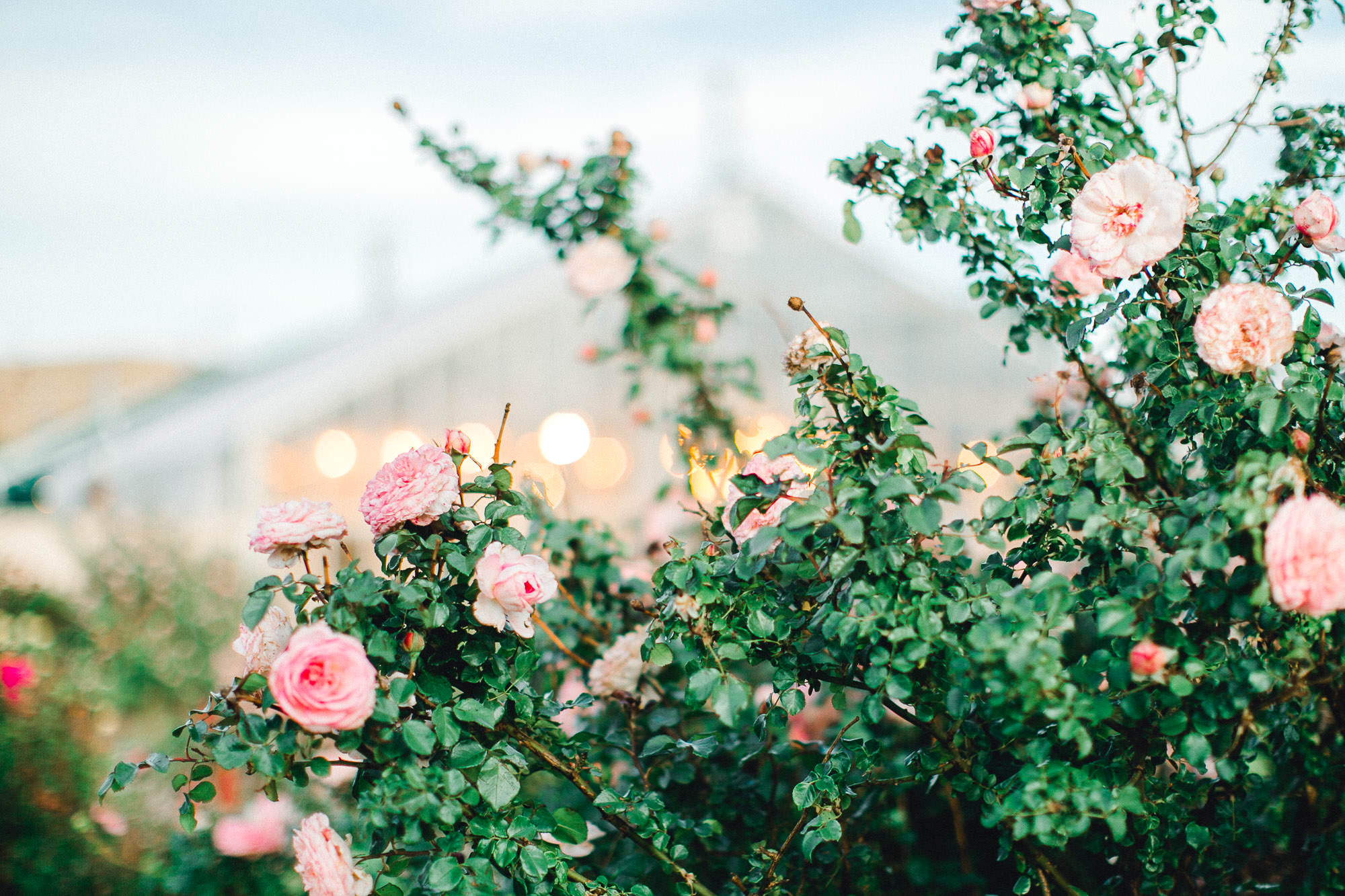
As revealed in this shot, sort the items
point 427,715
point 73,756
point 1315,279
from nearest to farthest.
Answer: point 427,715, point 1315,279, point 73,756

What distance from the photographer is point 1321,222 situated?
3.29ft

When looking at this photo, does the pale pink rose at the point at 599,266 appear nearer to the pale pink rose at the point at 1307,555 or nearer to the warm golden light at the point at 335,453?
the pale pink rose at the point at 1307,555

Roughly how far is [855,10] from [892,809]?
383 centimetres

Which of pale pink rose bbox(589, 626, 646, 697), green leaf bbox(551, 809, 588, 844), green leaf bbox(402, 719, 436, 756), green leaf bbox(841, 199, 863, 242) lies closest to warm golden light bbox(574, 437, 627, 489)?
pale pink rose bbox(589, 626, 646, 697)

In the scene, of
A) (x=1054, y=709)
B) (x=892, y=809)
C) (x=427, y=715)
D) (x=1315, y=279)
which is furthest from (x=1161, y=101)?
(x=427, y=715)

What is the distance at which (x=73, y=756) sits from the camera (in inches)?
104

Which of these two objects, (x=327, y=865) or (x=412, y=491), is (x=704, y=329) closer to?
(x=412, y=491)

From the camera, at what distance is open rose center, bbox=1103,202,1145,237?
0.94 m

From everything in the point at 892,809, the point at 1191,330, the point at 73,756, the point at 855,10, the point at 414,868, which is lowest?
the point at 73,756

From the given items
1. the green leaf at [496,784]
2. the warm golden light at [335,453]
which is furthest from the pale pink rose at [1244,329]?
the warm golden light at [335,453]

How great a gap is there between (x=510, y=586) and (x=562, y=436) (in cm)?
571

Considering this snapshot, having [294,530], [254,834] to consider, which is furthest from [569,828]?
[254,834]

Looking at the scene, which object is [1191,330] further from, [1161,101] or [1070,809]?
[1070,809]

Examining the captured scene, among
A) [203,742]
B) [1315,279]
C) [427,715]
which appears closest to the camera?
[203,742]
